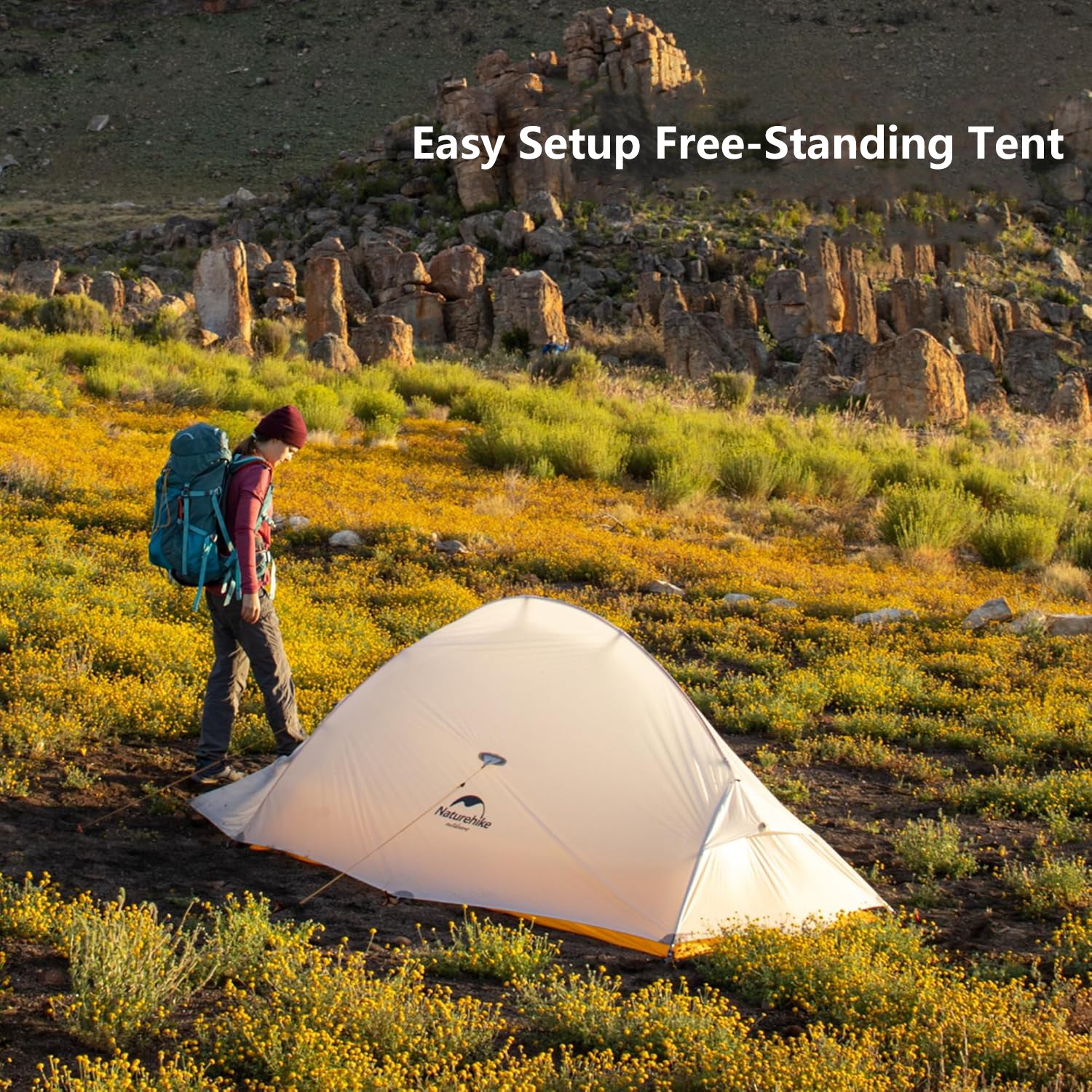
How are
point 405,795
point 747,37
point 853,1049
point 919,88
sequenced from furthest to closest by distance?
point 747,37, point 919,88, point 405,795, point 853,1049

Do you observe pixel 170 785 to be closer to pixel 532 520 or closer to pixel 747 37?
pixel 532 520

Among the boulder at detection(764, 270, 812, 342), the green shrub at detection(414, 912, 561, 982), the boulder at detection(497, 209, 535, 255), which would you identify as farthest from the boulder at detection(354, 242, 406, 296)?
the green shrub at detection(414, 912, 561, 982)

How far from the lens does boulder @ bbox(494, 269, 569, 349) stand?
3356 centimetres

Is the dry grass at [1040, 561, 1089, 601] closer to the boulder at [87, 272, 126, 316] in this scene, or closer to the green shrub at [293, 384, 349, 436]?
the green shrub at [293, 384, 349, 436]

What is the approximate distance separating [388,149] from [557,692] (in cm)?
4936

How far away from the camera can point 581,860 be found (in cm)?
551

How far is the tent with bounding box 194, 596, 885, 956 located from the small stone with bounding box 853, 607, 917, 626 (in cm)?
531

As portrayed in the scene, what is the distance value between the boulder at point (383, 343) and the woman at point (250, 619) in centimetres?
1927

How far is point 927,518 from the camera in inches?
549

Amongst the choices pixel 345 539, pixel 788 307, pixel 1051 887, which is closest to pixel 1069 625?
pixel 1051 887

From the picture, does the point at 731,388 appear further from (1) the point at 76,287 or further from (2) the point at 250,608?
(2) the point at 250,608

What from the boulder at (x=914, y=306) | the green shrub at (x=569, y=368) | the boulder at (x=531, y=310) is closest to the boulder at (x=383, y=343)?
the green shrub at (x=569, y=368)

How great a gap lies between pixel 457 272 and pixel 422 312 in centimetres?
169

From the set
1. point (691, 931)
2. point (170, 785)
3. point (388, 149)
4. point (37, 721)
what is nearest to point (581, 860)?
point (691, 931)
